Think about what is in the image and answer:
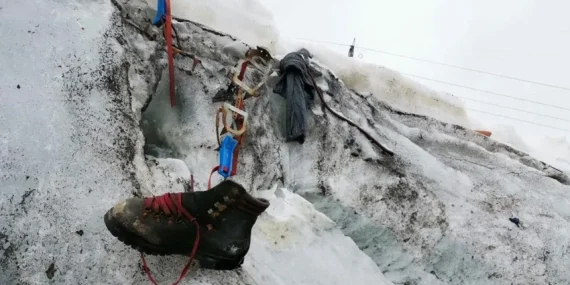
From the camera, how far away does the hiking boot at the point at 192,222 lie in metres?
2.53

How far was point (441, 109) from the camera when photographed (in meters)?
6.68

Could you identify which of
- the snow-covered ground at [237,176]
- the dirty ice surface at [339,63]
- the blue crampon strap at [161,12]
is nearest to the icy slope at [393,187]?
the snow-covered ground at [237,176]

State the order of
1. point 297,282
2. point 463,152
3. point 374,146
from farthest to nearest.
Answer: point 463,152 < point 374,146 < point 297,282

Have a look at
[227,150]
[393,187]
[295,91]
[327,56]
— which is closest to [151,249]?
[227,150]

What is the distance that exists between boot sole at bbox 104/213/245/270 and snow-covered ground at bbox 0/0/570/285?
14 cm

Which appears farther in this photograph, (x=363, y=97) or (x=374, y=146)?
(x=363, y=97)

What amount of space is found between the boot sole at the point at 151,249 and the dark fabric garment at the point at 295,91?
1940mm

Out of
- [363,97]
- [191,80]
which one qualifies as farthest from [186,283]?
[363,97]

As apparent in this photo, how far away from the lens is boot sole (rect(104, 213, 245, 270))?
252cm

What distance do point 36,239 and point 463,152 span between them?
4.29 m

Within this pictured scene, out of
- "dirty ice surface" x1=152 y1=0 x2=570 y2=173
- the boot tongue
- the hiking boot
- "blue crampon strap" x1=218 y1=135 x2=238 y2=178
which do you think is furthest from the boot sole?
"dirty ice surface" x1=152 y1=0 x2=570 y2=173

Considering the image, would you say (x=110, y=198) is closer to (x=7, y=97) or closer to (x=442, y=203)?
(x=7, y=97)

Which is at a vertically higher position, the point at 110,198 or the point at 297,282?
the point at 110,198

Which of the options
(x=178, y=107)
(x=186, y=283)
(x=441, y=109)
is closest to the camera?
(x=186, y=283)
